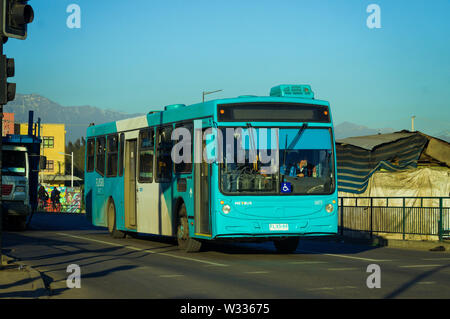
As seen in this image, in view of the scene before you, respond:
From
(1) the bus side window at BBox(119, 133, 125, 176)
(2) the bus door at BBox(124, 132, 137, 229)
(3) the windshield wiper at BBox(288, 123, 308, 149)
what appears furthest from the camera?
(1) the bus side window at BBox(119, 133, 125, 176)

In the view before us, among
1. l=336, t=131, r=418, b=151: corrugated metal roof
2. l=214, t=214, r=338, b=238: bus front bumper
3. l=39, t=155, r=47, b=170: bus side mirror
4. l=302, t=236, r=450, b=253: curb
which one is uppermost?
l=336, t=131, r=418, b=151: corrugated metal roof

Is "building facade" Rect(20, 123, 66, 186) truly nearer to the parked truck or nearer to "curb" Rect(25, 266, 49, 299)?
the parked truck

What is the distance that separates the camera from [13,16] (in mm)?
13062

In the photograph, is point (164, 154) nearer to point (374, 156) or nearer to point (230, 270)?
point (230, 270)

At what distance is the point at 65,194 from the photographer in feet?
213

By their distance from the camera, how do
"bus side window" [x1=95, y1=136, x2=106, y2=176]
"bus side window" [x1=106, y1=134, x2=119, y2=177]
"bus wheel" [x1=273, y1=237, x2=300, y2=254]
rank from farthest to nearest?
"bus side window" [x1=95, y1=136, x2=106, y2=176], "bus side window" [x1=106, y1=134, x2=119, y2=177], "bus wheel" [x1=273, y1=237, x2=300, y2=254]

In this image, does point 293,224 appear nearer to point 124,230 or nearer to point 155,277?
point 155,277

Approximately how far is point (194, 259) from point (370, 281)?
5.33 meters

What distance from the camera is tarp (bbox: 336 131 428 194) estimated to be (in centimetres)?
3203

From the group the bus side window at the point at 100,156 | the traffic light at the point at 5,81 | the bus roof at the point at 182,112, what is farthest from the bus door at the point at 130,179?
the traffic light at the point at 5,81

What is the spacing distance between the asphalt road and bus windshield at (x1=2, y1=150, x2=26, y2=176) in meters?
6.17

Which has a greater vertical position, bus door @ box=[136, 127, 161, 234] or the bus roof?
the bus roof

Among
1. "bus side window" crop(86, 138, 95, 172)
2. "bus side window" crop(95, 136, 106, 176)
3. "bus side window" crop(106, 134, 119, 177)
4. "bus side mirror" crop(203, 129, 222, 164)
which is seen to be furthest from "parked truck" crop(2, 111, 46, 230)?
"bus side mirror" crop(203, 129, 222, 164)

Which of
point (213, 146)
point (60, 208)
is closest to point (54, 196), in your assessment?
point (60, 208)
